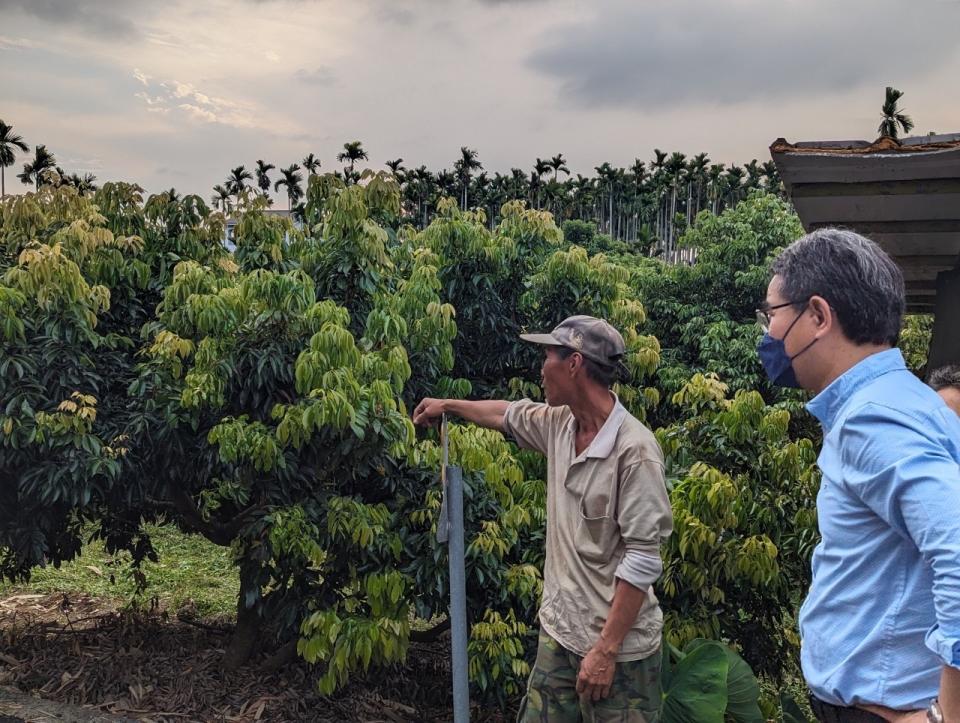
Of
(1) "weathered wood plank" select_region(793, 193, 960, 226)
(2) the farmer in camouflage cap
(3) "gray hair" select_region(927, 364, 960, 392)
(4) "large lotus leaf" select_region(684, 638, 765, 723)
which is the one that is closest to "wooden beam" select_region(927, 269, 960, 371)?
(1) "weathered wood plank" select_region(793, 193, 960, 226)

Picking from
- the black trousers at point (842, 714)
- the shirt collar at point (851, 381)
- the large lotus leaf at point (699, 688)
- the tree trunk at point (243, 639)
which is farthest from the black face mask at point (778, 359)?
the tree trunk at point (243, 639)

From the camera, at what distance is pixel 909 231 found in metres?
3.88

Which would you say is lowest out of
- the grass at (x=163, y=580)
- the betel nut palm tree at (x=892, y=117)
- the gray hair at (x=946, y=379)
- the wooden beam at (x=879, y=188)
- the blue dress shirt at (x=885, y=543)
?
the grass at (x=163, y=580)

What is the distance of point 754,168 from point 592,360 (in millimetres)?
60724

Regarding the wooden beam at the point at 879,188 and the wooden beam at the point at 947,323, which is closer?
the wooden beam at the point at 879,188

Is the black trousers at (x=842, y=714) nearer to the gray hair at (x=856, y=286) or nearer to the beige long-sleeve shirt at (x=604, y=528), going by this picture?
the gray hair at (x=856, y=286)

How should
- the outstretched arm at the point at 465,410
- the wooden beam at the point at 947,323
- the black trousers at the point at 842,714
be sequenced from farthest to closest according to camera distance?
1. the wooden beam at the point at 947,323
2. the outstretched arm at the point at 465,410
3. the black trousers at the point at 842,714

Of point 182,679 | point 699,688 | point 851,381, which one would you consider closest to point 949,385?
point 699,688

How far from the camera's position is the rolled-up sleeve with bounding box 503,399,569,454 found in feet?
10.3

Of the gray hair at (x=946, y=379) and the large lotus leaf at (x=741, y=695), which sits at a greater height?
the gray hair at (x=946, y=379)

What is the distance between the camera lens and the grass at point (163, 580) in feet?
26.7

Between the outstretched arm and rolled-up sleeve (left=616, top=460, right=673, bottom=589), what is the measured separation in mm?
622

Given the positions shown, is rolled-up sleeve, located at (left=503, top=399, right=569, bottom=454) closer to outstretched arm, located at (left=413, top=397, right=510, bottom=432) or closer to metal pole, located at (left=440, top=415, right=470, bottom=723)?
outstretched arm, located at (left=413, top=397, right=510, bottom=432)

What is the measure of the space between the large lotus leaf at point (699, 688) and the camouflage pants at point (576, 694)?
866 millimetres
